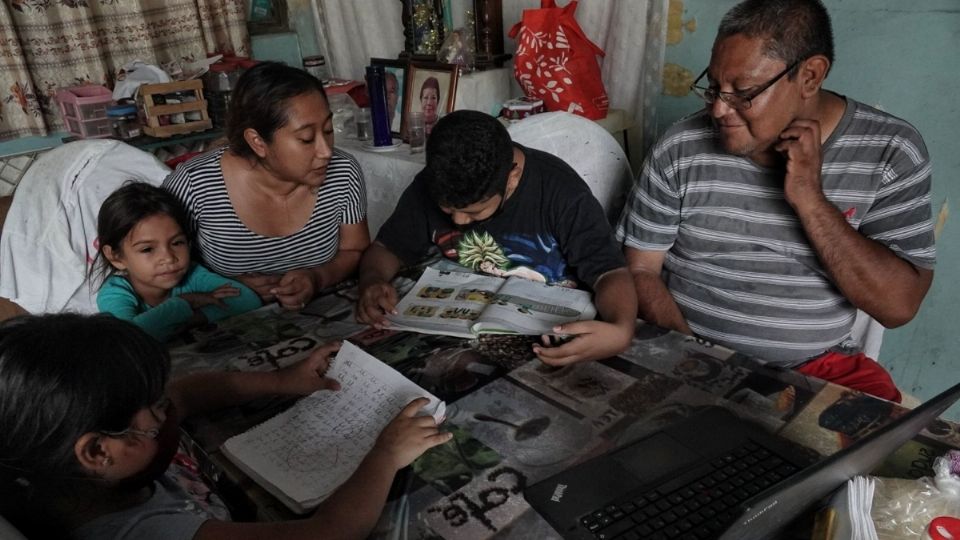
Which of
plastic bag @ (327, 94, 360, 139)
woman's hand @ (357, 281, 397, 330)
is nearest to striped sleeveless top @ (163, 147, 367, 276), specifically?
woman's hand @ (357, 281, 397, 330)

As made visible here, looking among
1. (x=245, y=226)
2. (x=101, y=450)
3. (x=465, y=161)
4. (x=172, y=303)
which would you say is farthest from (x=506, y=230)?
(x=101, y=450)

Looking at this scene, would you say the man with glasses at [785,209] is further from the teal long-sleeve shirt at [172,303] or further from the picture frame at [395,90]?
the picture frame at [395,90]

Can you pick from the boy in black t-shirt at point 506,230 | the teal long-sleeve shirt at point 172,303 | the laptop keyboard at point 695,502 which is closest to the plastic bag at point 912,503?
the laptop keyboard at point 695,502

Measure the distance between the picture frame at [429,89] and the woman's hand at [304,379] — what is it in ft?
4.94

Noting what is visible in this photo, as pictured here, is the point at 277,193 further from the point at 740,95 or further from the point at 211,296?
the point at 740,95

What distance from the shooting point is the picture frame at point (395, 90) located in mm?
2549

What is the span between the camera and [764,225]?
1408 millimetres

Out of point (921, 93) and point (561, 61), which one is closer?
point (921, 93)

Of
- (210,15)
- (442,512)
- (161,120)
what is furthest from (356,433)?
(210,15)

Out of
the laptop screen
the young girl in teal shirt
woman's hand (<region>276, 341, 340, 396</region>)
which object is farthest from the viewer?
the young girl in teal shirt

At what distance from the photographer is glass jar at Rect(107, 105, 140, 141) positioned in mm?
2664

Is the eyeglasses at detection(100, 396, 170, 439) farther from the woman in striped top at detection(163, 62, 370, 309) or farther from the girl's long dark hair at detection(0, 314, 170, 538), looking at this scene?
the woman in striped top at detection(163, 62, 370, 309)

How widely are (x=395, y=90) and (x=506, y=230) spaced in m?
1.27

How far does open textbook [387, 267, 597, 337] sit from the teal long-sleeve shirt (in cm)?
53
